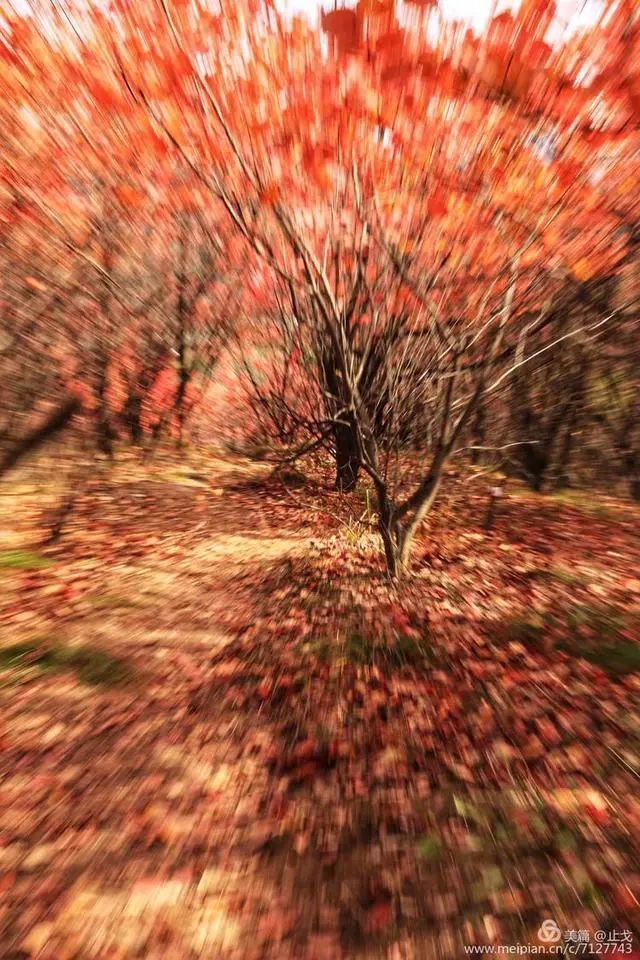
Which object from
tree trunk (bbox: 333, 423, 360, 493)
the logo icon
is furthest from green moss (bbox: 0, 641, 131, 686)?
tree trunk (bbox: 333, 423, 360, 493)

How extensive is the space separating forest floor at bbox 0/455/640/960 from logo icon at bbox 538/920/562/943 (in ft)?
0.05

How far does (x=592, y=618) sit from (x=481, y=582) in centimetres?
121

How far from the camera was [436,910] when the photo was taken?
2.21 m

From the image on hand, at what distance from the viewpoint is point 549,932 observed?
210 cm

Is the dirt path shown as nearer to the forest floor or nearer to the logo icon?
the forest floor

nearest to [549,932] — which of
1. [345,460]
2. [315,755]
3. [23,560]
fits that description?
[315,755]

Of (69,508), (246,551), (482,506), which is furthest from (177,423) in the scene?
(482,506)

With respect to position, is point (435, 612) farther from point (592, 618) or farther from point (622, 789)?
point (622, 789)

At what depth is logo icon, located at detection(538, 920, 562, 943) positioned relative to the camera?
2.07 metres

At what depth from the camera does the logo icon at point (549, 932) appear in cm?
207

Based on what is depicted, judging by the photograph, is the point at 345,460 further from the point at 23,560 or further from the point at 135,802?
the point at 135,802

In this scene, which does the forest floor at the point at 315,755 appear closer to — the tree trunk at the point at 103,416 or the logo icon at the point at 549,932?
the logo icon at the point at 549,932

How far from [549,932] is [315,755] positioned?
148cm

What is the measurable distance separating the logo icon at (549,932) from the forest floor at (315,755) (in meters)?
0.02
